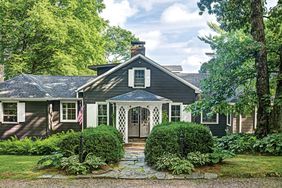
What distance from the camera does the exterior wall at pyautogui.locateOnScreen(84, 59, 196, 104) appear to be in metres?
17.1

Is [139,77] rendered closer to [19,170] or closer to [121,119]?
[121,119]

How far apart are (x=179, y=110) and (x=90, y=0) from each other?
14592 mm

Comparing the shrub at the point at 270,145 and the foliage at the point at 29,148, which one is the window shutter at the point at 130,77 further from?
the shrub at the point at 270,145

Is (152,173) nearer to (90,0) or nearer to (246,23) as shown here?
(246,23)

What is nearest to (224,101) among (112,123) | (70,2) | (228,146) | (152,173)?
(228,146)

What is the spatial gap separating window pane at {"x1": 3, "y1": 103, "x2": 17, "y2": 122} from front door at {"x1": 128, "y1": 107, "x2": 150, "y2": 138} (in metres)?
6.54

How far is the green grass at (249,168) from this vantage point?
24.5 ft

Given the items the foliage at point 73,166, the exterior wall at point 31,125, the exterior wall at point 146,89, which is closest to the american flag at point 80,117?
the exterior wall at point 146,89

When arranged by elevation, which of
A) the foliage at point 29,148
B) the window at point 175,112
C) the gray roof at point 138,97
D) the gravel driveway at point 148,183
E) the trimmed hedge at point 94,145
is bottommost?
the foliage at point 29,148

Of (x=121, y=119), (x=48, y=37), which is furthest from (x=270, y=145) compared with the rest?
(x=48, y=37)

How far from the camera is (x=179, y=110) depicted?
1720 cm

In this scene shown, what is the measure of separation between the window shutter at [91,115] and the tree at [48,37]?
7498 millimetres

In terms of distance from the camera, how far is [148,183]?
6.98 metres

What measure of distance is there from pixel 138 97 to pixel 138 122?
2.34 meters
